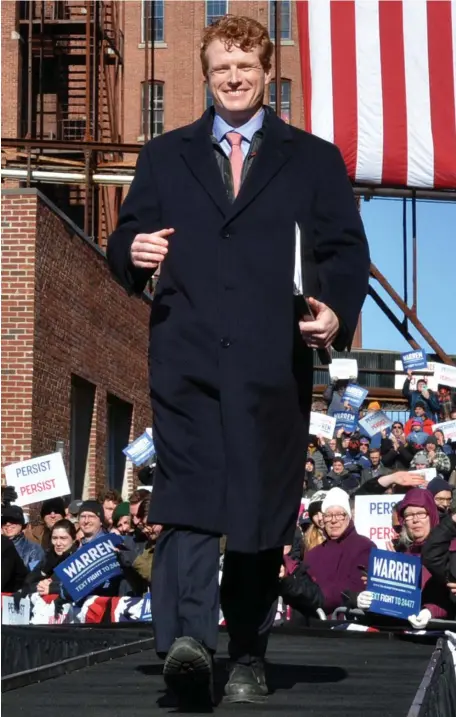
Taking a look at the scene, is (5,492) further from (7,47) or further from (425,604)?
(7,47)

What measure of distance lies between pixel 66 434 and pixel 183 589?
16147mm

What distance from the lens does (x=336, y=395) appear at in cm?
2312

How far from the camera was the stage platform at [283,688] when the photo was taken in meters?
3.89

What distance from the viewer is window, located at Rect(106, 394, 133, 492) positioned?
2447cm

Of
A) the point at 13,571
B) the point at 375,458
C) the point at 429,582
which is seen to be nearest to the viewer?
the point at 429,582

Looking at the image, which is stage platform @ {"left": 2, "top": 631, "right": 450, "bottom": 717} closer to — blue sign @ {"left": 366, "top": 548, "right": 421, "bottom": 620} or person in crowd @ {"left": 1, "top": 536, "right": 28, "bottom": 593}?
blue sign @ {"left": 366, "top": 548, "right": 421, "bottom": 620}

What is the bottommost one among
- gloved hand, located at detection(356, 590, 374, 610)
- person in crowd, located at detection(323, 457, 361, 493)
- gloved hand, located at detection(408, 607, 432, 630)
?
gloved hand, located at detection(408, 607, 432, 630)

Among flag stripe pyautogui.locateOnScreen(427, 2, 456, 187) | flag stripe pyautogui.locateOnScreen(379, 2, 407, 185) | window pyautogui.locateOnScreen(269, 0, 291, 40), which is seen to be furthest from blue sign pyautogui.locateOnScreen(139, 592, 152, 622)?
window pyautogui.locateOnScreen(269, 0, 291, 40)

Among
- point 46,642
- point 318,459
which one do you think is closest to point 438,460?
point 318,459

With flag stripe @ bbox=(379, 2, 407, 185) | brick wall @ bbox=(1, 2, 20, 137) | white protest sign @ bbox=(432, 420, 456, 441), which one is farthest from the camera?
brick wall @ bbox=(1, 2, 20, 137)

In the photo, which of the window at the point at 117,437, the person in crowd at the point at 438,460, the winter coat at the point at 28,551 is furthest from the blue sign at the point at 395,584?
the window at the point at 117,437

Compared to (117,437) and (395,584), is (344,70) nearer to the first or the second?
Answer: (117,437)

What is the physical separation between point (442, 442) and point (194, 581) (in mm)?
16230

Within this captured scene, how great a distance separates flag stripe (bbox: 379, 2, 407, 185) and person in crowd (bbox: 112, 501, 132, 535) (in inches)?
562
